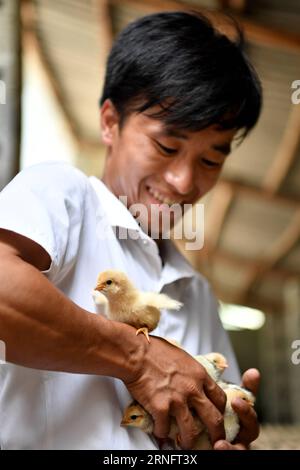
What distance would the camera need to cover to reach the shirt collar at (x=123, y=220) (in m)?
1.15

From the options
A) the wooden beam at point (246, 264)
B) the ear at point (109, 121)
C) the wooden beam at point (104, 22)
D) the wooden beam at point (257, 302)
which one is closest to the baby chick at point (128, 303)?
the ear at point (109, 121)

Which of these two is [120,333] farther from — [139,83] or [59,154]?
[59,154]

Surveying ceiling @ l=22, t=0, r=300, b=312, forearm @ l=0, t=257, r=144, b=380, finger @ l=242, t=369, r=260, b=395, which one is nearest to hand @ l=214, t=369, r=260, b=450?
finger @ l=242, t=369, r=260, b=395

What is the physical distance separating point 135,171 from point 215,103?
22cm

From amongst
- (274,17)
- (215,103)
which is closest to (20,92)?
(215,103)

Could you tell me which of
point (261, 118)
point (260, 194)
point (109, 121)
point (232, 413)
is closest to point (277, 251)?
point (260, 194)

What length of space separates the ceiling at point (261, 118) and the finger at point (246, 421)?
142cm

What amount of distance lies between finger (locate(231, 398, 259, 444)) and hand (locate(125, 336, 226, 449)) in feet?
0.19

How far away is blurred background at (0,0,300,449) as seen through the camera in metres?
2.14

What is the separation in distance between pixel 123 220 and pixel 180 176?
154mm

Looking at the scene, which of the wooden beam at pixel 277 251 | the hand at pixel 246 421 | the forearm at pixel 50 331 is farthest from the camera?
the wooden beam at pixel 277 251

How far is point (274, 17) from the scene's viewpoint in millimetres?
3459

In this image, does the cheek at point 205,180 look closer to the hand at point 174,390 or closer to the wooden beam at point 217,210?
the hand at point 174,390

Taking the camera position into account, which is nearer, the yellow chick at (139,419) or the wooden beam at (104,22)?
the yellow chick at (139,419)
